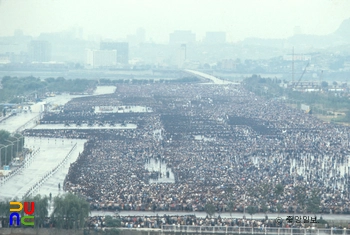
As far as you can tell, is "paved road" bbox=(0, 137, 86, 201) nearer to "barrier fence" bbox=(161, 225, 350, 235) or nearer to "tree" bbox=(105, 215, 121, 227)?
"tree" bbox=(105, 215, 121, 227)

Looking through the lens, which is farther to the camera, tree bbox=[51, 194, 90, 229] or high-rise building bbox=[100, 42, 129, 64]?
high-rise building bbox=[100, 42, 129, 64]

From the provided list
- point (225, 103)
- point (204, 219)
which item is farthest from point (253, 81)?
point (204, 219)

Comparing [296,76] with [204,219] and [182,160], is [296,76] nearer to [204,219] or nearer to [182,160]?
[182,160]

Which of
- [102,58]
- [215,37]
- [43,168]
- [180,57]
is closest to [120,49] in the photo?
[102,58]

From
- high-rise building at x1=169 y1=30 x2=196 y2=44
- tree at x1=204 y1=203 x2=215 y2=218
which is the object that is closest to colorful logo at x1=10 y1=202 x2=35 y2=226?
tree at x1=204 y1=203 x2=215 y2=218

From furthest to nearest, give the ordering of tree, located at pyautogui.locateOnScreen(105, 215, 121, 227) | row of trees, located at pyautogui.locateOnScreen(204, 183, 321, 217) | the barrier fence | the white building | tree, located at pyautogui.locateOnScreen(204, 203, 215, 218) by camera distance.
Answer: the white building < row of trees, located at pyautogui.locateOnScreen(204, 183, 321, 217) < tree, located at pyautogui.locateOnScreen(204, 203, 215, 218) < tree, located at pyautogui.locateOnScreen(105, 215, 121, 227) < the barrier fence

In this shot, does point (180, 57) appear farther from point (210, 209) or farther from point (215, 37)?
point (210, 209)

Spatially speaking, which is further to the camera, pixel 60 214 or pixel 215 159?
pixel 215 159
